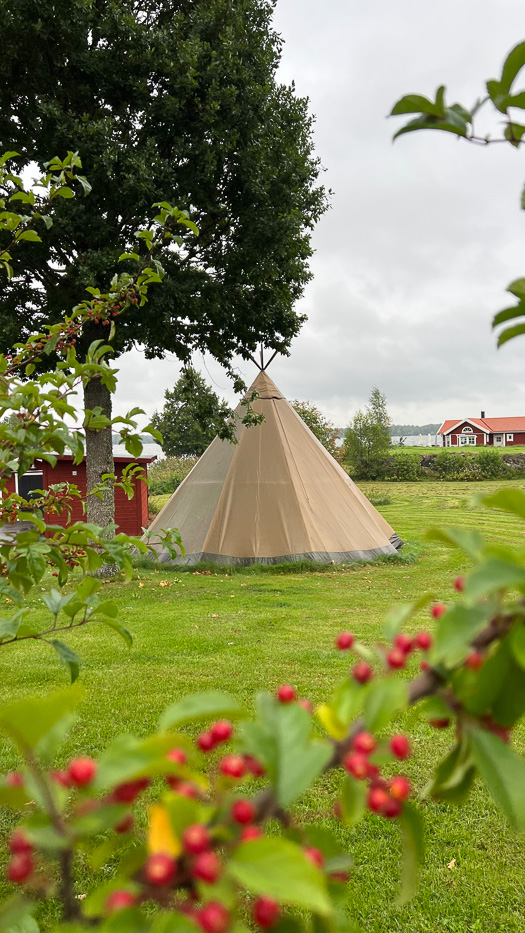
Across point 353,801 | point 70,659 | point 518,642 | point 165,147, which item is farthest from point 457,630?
point 165,147

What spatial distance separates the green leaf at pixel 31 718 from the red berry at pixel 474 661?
10.9 inches

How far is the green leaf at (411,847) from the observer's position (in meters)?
0.46

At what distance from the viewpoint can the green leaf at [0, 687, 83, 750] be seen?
36 cm

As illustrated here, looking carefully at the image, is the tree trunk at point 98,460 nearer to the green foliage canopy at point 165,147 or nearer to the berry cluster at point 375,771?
the green foliage canopy at point 165,147

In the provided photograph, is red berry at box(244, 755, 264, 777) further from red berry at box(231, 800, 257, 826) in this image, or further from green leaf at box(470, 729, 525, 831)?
green leaf at box(470, 729, 525, 831)

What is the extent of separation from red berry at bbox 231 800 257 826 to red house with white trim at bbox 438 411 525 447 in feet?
192

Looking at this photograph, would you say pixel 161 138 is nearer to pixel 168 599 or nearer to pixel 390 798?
pixel 168 599

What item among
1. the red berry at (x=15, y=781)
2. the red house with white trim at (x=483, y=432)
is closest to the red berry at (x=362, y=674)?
the red berry at (x=15, y=781)

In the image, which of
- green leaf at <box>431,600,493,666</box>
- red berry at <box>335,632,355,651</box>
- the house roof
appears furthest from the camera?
the house roof

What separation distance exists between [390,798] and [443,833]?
2974mm

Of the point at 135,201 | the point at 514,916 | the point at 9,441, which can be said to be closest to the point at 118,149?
the point at 135,201

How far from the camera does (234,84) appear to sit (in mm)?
9344

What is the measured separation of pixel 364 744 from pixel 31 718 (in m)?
0.22

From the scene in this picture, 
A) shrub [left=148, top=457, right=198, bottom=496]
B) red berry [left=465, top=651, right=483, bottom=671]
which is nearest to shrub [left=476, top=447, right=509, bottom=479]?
shrub [left=148, top=457, right=198, bottom=496]
